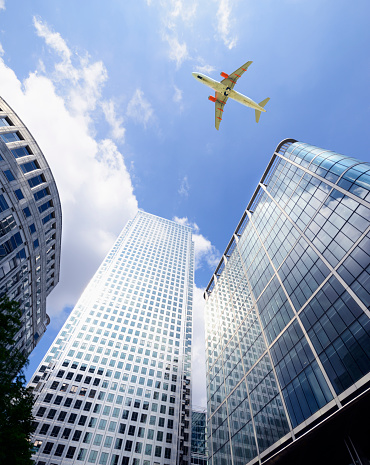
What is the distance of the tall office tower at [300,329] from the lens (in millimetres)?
22250

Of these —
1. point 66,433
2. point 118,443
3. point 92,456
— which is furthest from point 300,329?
point 66,433

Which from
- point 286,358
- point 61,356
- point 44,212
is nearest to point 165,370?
point 61,356

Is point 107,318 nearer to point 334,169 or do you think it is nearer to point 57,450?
point 57,450

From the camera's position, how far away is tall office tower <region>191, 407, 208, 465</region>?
69.7 metres

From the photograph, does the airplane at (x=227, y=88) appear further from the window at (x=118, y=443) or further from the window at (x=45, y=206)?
the window at (x=118, y=443)

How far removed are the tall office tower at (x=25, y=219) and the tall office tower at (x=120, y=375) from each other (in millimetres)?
23991

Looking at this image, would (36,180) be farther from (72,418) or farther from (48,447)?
(48,447)

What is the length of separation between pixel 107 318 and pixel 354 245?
7131cm

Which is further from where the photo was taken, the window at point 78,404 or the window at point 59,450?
the window at point 78,404

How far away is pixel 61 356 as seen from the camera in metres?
64.0

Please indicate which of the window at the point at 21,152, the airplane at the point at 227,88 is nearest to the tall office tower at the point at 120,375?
the window at the point at 21,152

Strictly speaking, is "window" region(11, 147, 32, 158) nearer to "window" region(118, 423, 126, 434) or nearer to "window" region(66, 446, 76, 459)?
"window" region(66, 446, 76, 459)

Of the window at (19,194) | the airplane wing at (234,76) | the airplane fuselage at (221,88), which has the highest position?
the airplane fuselage at (221,88)

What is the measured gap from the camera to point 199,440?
76.8 m
